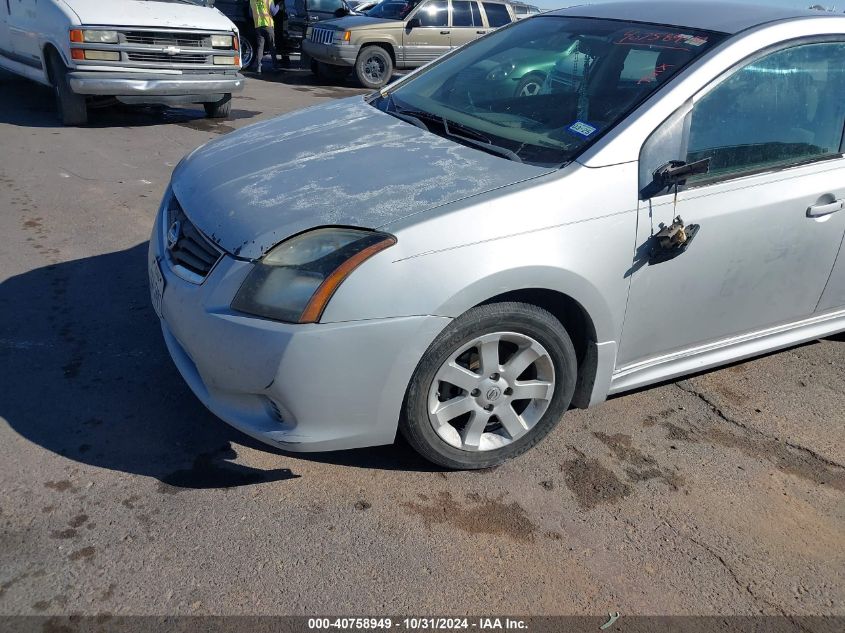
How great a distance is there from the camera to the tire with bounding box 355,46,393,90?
13.3 m

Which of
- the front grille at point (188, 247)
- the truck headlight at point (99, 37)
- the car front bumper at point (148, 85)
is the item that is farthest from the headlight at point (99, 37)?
the front grille at point (188, 247)

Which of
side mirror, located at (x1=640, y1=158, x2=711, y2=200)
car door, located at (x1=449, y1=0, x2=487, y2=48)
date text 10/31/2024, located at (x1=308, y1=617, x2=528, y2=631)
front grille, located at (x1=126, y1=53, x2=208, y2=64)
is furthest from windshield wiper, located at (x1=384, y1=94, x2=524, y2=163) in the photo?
car door, located at (x1=449, y1=0, x2=487, y2=48)

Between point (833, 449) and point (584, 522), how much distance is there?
1.36m

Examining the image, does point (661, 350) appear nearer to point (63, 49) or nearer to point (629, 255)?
point (629, 255)

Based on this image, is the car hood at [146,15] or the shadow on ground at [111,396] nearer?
the shadow on ground at [111,396]

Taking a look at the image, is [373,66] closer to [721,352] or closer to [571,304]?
[721,352]

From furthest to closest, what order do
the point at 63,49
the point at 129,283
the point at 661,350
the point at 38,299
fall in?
1. the point at 63,49
2. the point at 129,283
3. the point at 38,299
4. the point at 661,350

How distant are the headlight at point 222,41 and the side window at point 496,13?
21.8ft

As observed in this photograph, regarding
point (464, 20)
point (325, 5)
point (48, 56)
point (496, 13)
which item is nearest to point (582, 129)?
point (48, 56)

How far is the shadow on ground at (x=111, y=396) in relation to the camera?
9.61 feet

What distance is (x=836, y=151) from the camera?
3.38 metres

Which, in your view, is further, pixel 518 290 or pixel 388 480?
pixel 388 480

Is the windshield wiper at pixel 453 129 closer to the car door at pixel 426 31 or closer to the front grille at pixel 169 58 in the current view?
the front grille at pixel 169 58

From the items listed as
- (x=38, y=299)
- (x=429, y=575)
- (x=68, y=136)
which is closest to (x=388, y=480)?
(x=429, y=575)
